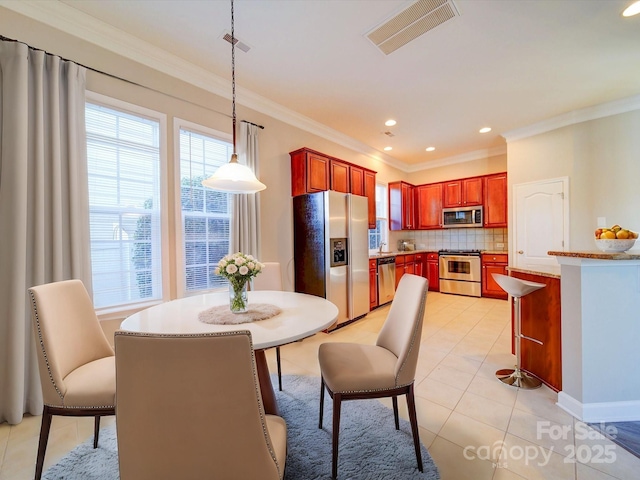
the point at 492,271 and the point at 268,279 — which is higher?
the point at 268,279

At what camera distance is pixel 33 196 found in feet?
6.02

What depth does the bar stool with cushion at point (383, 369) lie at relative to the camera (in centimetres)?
134

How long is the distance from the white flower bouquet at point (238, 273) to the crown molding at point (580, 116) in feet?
15.9

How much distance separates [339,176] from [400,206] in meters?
2.38

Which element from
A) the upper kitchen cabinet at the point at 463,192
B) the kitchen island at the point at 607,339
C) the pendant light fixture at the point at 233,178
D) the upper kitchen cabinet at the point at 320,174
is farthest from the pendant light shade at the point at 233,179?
the upper kitchen cabinet at the point at 463,192

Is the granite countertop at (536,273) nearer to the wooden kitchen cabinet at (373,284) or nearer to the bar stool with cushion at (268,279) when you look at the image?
the wooden kitchen cabinet at (373,284)

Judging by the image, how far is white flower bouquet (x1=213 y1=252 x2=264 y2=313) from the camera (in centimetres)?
152

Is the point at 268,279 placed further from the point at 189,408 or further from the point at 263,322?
the point at 189,408

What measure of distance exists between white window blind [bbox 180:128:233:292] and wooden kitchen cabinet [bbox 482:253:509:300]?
4.72 meters

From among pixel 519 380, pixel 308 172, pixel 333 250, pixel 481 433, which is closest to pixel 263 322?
pixel 481 433

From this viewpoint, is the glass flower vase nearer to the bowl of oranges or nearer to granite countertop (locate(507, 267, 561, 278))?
granite countertop (locate(507, 267, 561, 278))

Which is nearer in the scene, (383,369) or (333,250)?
(383,369)

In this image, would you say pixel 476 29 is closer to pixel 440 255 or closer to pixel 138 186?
pixel 138 186

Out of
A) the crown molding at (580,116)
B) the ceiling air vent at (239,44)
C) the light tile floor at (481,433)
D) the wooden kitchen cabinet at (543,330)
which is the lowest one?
the light tile floor at (481,433)
